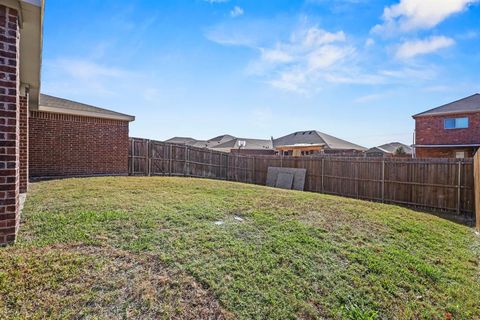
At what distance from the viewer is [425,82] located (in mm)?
12656

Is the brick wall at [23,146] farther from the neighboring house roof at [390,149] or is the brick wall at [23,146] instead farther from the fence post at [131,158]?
the neighboring house roof at [390,149]

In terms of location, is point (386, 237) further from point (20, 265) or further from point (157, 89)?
point (157, 89)

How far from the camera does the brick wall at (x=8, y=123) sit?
317 cm

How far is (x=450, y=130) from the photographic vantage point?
19203 millimetres

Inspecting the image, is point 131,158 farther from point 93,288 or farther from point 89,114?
point 93,288

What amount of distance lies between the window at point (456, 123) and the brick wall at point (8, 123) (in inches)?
917

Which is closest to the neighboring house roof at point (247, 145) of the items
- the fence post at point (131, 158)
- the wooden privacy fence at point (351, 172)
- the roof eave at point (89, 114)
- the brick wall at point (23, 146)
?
the wooden privacy fence at point (351, 172)

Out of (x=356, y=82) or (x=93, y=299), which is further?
(x=356, y=82)

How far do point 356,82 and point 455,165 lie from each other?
5104 millimetres

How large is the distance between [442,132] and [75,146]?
22.4 meters

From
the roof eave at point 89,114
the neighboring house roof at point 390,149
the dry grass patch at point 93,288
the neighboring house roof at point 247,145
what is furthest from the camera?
the neighboring house roof at point 390,149

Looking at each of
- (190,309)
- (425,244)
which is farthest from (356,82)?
(190,309)

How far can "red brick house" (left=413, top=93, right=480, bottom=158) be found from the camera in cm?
1831

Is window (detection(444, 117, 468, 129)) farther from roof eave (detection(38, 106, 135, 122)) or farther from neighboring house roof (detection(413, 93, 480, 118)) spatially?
roof eave (detection(38, 106, 135, 122))
